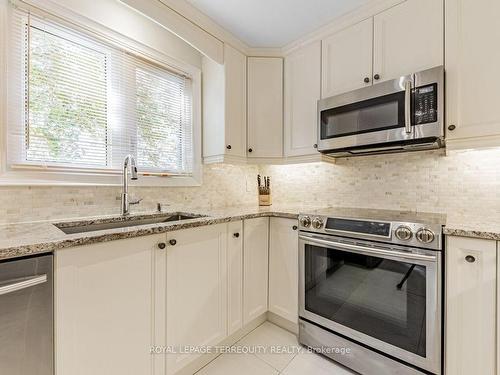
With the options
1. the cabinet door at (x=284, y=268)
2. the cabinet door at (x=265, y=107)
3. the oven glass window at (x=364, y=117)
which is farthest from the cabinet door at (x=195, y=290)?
the oven glass window at (x=364, y=117)

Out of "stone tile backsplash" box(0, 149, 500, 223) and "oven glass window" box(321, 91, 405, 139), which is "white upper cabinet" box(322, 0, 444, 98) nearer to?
"oven glass window" box(321, 91, 405, 139)

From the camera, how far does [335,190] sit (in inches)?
89.1

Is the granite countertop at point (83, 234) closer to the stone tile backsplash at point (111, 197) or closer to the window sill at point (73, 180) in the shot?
the stone tile backsplash at point (111, 197)

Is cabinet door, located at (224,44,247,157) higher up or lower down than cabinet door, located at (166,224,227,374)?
higher up

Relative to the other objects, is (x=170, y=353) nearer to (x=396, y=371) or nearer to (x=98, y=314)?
(x=98, y=314)

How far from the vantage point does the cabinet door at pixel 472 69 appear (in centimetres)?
134

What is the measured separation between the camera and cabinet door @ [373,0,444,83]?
151 centimetres

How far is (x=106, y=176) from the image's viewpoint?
167 centimetres

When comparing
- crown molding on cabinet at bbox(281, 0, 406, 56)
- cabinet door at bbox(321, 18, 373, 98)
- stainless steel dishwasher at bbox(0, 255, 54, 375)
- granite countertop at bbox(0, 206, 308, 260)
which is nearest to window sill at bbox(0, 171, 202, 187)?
granite countertop at bbox(0, 206, 308, 260)

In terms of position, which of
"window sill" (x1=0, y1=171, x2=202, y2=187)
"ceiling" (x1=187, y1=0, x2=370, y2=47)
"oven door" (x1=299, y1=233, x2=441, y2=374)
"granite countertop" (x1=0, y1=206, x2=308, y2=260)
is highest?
"ceiling" (x1=187, y1=0, x2=370, y2=47)

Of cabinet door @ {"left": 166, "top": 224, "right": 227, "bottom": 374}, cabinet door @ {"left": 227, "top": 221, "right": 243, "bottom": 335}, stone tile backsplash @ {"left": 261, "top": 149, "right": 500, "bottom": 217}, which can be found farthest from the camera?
cabinet door @ {"left": 227, "top": 221, "right": 243, "bottom": 335}

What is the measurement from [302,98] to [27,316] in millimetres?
2185

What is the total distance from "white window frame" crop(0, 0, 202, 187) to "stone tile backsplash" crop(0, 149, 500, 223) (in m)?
0.05

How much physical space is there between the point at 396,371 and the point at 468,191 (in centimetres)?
122
